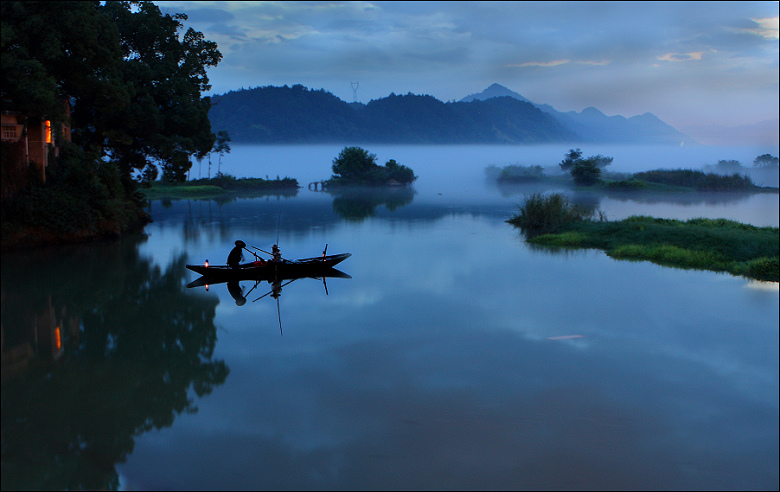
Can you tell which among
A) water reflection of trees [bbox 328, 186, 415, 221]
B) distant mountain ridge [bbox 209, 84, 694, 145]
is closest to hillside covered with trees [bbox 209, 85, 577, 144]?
distant mountain ridge [bbox 209, 84, 694, 145]

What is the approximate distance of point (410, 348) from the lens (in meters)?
10.6

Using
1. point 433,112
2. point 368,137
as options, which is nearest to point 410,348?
point 368,137

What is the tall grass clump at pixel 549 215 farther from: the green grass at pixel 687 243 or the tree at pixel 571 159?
the tree at pixel 571 159

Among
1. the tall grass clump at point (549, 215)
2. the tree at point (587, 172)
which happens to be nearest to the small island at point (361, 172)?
the tree at point (587, 172)

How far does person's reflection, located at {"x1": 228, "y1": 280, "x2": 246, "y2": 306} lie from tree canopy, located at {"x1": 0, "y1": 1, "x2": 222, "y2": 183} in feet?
24.9

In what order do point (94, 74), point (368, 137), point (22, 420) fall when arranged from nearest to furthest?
point (22, 420), point (94, 74), point (368, 137)

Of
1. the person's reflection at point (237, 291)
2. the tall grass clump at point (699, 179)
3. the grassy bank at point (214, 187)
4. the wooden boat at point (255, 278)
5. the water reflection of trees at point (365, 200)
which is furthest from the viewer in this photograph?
the tall grass clump at point (699, 179)

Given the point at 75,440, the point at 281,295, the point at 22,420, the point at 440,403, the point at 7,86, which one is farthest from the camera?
the point at 7,86

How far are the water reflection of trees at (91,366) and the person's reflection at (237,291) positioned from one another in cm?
61

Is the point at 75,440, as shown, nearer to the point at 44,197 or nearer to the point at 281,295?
the point at 281,295

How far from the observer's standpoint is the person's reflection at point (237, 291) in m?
14.1

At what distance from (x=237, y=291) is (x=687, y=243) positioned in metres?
13.7

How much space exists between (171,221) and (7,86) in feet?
42.3

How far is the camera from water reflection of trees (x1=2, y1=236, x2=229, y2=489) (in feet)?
21.8
